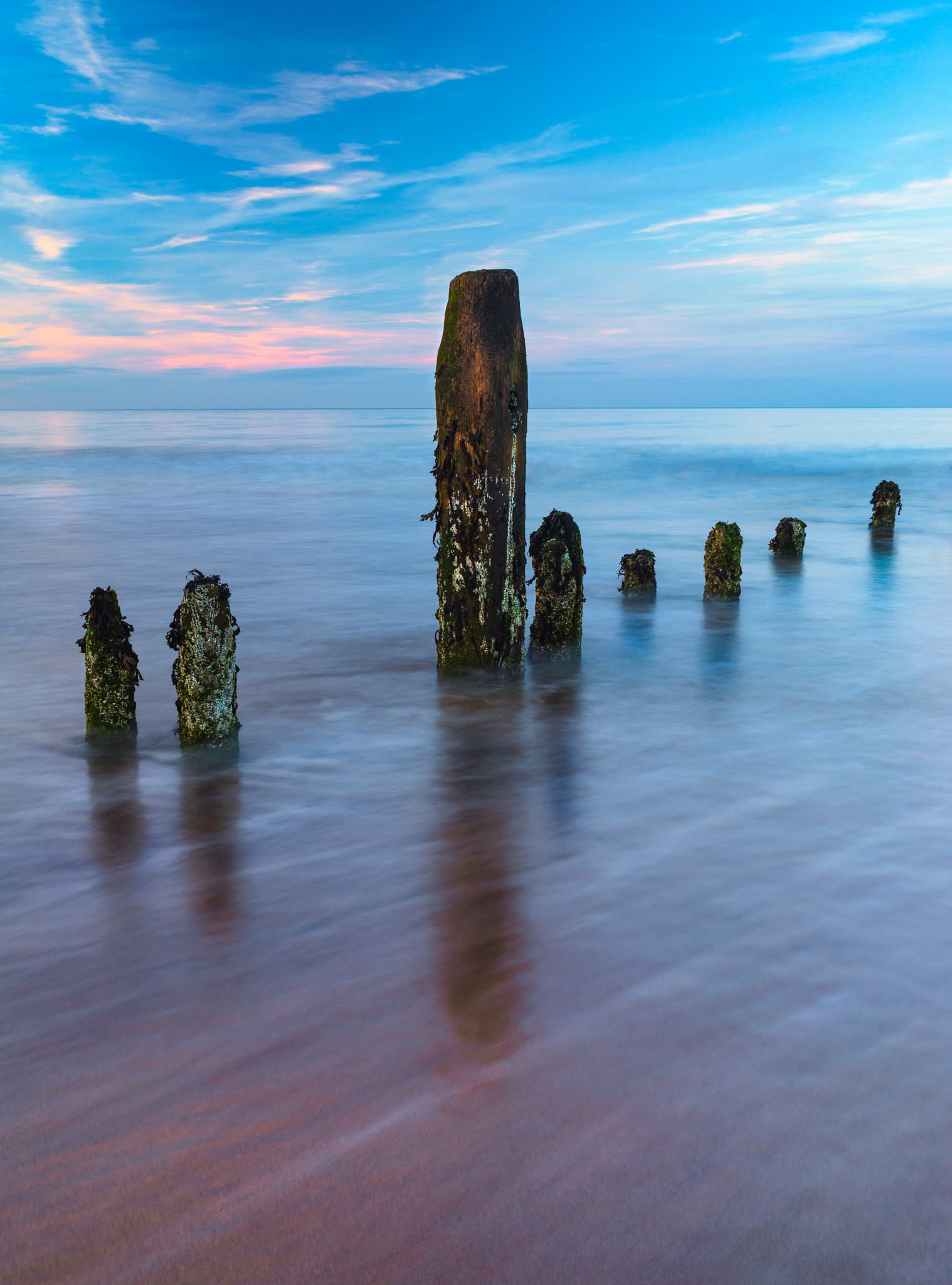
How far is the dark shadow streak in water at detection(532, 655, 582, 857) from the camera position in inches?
213

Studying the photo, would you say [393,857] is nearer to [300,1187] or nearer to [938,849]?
[300,1187]

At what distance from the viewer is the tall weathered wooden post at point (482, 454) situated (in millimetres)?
6590

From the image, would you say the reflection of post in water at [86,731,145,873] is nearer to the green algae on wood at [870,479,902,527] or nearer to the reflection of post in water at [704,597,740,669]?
the reflection of post in water at [704,597,740,669]

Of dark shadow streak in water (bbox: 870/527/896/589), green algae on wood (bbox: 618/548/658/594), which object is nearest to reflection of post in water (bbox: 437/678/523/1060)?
green algae on wood (bbox: 618/548/658/594)

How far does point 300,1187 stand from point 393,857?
2.36m

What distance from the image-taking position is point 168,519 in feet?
71.5

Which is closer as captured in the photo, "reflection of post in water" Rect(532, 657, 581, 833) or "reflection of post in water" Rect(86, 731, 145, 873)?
"reflection of post in water" Rect(86, 731, 145, 873)

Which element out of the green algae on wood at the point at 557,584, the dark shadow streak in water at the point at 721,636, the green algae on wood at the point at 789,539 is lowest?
the dark shadow streak in water at the point at 721,636

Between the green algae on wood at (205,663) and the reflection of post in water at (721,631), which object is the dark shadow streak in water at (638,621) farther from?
the green algae on wood at (205,663)

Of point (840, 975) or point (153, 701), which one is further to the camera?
point (153, 701)

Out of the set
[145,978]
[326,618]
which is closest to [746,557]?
[326,618]

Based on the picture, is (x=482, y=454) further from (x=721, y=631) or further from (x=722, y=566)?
(x=722, y=566)

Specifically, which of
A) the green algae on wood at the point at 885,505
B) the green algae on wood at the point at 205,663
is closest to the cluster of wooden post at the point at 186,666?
the green algae on wood at the point at 205,663

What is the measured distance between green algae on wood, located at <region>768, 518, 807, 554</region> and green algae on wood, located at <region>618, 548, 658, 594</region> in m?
4.33
